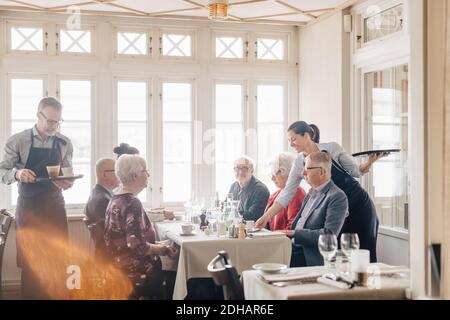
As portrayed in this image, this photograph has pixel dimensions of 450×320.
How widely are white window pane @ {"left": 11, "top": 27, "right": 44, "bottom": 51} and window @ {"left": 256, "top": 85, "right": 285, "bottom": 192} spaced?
233 centimetres

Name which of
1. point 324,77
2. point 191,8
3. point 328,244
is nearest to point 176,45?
point 191,8

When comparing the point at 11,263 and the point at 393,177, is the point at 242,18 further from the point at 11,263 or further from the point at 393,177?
the point at 11,263

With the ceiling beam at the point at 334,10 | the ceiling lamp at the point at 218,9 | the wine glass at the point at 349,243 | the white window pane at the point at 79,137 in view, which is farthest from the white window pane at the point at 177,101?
the wine glass at the point at 349,243

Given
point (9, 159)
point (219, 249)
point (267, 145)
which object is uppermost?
point (267, 145)

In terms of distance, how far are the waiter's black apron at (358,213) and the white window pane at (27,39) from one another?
3291 mm

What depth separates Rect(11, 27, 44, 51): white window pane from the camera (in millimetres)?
5578

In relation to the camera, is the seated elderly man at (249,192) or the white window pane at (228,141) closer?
the seated elderly man at (249,192)

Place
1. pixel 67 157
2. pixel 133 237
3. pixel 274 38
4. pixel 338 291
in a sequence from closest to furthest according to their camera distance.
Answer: pixel 338 291 < pixel 133 237 < pixel 67 157 < pixel 274 38

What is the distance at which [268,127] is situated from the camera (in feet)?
20.4

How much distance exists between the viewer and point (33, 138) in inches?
186

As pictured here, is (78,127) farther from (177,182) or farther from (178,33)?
(178,33)

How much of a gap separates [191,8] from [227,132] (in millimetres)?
1424

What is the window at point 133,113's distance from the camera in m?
5.83

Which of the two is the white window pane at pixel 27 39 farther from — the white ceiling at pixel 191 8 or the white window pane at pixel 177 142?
the white window pane at pixel 177 142
